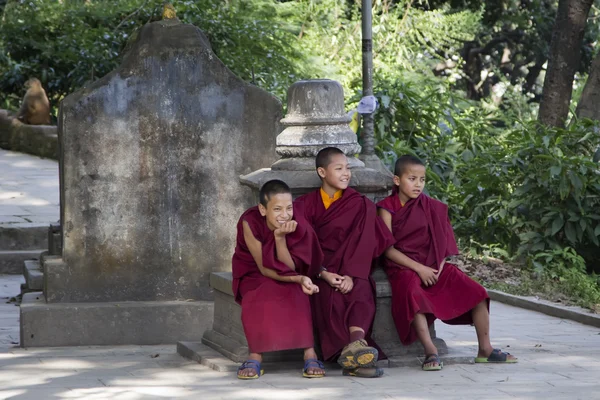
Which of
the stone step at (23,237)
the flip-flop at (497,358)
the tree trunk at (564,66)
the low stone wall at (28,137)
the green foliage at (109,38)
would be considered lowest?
the flip-flop at (497,358)

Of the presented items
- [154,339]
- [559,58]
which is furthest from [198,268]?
[559,58]

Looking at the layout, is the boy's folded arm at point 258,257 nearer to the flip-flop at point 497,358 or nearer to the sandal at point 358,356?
the sandal at point 358,356

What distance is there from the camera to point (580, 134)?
37.2 feet

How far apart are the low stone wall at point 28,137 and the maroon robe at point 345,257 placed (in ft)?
40.4

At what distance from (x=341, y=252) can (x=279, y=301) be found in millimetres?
466

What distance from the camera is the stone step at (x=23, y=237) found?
11.3 metres

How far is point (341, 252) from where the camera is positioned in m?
6.07

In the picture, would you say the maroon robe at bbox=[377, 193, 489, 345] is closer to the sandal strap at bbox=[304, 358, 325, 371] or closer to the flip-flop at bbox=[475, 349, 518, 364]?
the flip-flop at bbox=[475, 349, 518, 364]

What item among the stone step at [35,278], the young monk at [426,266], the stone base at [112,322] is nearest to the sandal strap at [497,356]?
the young monk at [426,266]

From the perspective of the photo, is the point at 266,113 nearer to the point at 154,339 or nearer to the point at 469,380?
the point at 154,339

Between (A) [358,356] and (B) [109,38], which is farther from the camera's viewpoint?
(B) [109,38]

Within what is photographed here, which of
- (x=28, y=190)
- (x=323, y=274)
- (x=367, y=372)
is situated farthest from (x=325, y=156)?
(x=28, y=190)

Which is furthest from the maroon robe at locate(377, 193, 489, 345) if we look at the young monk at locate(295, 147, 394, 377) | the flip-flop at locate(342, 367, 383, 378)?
the flip-flop at locate(342, 367, 383, 378)

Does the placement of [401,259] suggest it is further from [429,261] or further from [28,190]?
[28,190]
